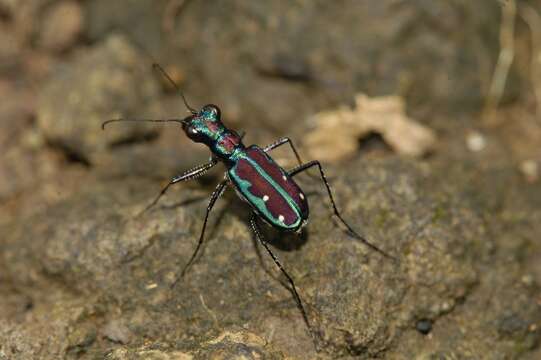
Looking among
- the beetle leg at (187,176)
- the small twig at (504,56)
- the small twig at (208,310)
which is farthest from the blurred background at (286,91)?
the small twig at (208,310)

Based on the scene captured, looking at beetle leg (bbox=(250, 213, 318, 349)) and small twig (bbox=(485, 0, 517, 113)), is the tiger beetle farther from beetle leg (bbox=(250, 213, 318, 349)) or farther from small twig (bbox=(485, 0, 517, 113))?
small twig (bbox=(485, 0, 517, 113))

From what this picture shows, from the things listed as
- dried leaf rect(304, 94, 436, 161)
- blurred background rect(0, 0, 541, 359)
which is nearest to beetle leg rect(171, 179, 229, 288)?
blurred background rect(0, 0, 541, 359)

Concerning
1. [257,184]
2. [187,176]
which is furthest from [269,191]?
[187,176]

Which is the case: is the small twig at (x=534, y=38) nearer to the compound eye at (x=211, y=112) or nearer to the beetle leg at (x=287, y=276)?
the compound eye at (x=211, y=112)

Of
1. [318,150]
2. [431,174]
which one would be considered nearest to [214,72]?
[318,150]

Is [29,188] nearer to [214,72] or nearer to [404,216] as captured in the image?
[214,72]

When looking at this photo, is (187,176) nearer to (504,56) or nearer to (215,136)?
(215,136)
